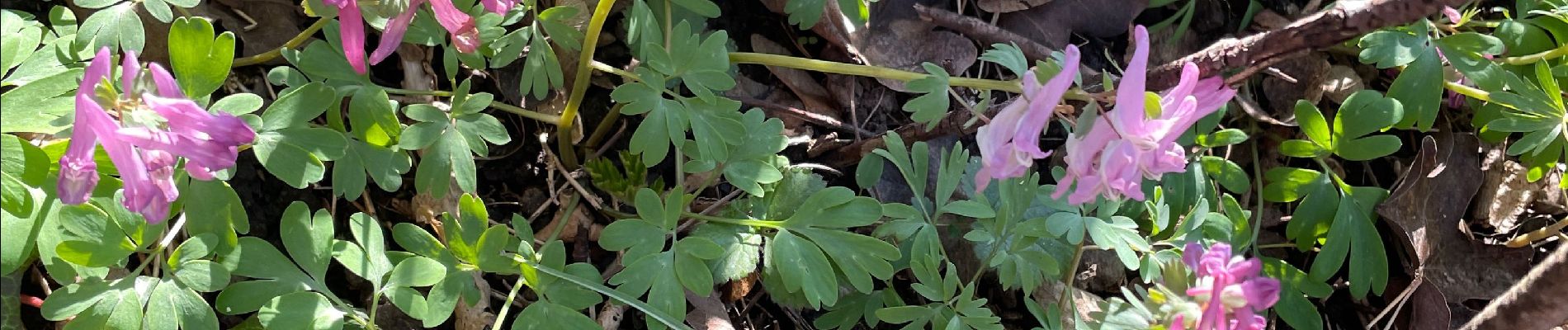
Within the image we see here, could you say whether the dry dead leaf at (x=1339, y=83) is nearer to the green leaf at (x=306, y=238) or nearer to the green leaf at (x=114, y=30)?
the green leaf at (x=306, y=238)

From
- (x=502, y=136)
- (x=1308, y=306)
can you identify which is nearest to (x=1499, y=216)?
(x=1308, y=306)

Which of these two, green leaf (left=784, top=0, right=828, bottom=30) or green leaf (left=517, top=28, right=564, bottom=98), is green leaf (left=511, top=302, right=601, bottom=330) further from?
green leaf (left=784, top=0, right=828, bottom=30)

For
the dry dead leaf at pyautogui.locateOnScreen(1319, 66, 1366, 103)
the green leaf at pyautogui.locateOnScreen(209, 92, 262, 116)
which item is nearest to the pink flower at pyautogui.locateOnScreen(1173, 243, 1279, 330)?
the dry dead leaf at pyautogui.locateOnScreen(1319, 66, 1366, 103)

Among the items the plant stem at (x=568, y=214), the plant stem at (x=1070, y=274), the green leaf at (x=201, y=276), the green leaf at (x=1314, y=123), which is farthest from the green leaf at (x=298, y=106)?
the green leaf at (x=1314, y=123)

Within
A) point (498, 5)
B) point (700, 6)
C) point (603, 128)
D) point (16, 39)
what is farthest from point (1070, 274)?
point (16, 39)

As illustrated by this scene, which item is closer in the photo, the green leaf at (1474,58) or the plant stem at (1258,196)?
the green leaf at (1474,58)

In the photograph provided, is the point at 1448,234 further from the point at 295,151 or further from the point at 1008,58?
the point at 295,151

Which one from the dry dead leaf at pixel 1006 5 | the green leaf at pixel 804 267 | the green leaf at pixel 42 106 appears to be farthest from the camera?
the dry dead leaf at pixel 1006 5
